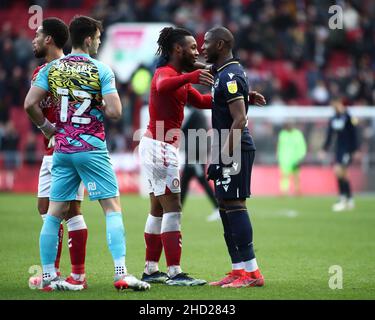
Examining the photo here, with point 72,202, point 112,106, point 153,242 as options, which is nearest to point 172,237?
point 153,242

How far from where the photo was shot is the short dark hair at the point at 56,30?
8898 mm

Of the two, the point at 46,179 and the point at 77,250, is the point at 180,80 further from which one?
the point at 77,250

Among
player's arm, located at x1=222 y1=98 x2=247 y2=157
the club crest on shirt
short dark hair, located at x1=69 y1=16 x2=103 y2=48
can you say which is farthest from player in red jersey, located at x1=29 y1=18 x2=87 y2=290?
the club crest on shirt

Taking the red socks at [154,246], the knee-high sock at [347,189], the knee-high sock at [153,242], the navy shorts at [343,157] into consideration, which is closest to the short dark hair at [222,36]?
the knee-high sock at [153,242]

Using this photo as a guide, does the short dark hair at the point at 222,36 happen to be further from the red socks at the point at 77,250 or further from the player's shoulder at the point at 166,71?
the red socks at the point at 77,250

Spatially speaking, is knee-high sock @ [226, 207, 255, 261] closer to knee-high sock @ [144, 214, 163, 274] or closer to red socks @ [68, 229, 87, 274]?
knee-high sock @ [144, 214, 163, 274]

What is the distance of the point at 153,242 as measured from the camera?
9.66m

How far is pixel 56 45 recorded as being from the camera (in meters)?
9.04

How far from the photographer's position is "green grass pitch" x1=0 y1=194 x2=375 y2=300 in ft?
28.2

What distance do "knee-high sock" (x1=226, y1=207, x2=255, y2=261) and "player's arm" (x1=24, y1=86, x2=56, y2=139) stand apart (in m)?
2.00

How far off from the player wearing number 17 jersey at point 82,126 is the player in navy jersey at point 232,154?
1106mm

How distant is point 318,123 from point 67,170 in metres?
20.6

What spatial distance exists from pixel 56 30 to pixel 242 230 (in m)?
2.75
